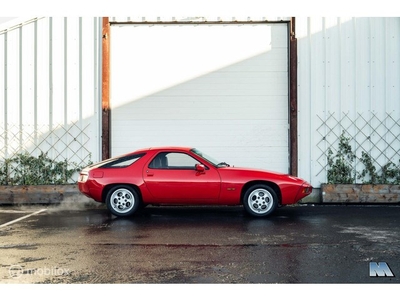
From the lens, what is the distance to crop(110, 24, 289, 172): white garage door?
15078mm

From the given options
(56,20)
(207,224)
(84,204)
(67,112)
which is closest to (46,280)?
(207,224)

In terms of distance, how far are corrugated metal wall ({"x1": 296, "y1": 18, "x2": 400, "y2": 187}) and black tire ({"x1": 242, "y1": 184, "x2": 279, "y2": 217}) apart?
13.7 ft

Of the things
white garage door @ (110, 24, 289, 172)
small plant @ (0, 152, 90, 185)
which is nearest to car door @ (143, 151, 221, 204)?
white garage door @ (110, 24, 289, 172)

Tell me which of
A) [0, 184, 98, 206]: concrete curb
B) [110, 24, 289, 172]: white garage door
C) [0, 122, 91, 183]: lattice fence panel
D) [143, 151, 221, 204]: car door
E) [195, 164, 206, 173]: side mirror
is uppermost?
[110, 24, 289, 172]: white garage door

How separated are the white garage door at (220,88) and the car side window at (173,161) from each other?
3810 millimetres

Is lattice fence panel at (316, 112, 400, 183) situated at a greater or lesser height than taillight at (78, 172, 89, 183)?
greater

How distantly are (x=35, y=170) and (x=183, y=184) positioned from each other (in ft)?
18.6

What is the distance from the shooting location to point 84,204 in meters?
13.9

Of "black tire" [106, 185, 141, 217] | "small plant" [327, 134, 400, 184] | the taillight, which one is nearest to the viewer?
"black tire" [106, 185, 141, 217]

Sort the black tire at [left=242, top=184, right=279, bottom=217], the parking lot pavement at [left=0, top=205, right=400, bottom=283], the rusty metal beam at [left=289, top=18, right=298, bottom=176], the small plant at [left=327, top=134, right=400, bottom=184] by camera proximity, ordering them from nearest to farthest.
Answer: the parking lot pavement at [left=0, top=205, right=400, bottom=283]
the black tire at [left=242, top=184, right=279, bottom=217]
the small plant at [left=327, top=134, right=400, bottom=184]
the rusty metal beam at [left=289, top=18, right=298, bottom=176]

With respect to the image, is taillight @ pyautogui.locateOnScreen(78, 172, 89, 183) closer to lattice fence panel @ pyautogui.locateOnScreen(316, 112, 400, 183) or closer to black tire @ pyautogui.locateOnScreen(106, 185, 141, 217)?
black tire @ pyautogui.locateOnScreen(106, 185, 141, 217)

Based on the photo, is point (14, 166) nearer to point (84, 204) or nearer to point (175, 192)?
point (84, 204)

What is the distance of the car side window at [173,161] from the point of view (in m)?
11.2

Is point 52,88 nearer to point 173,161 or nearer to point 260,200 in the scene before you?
point 173,161
